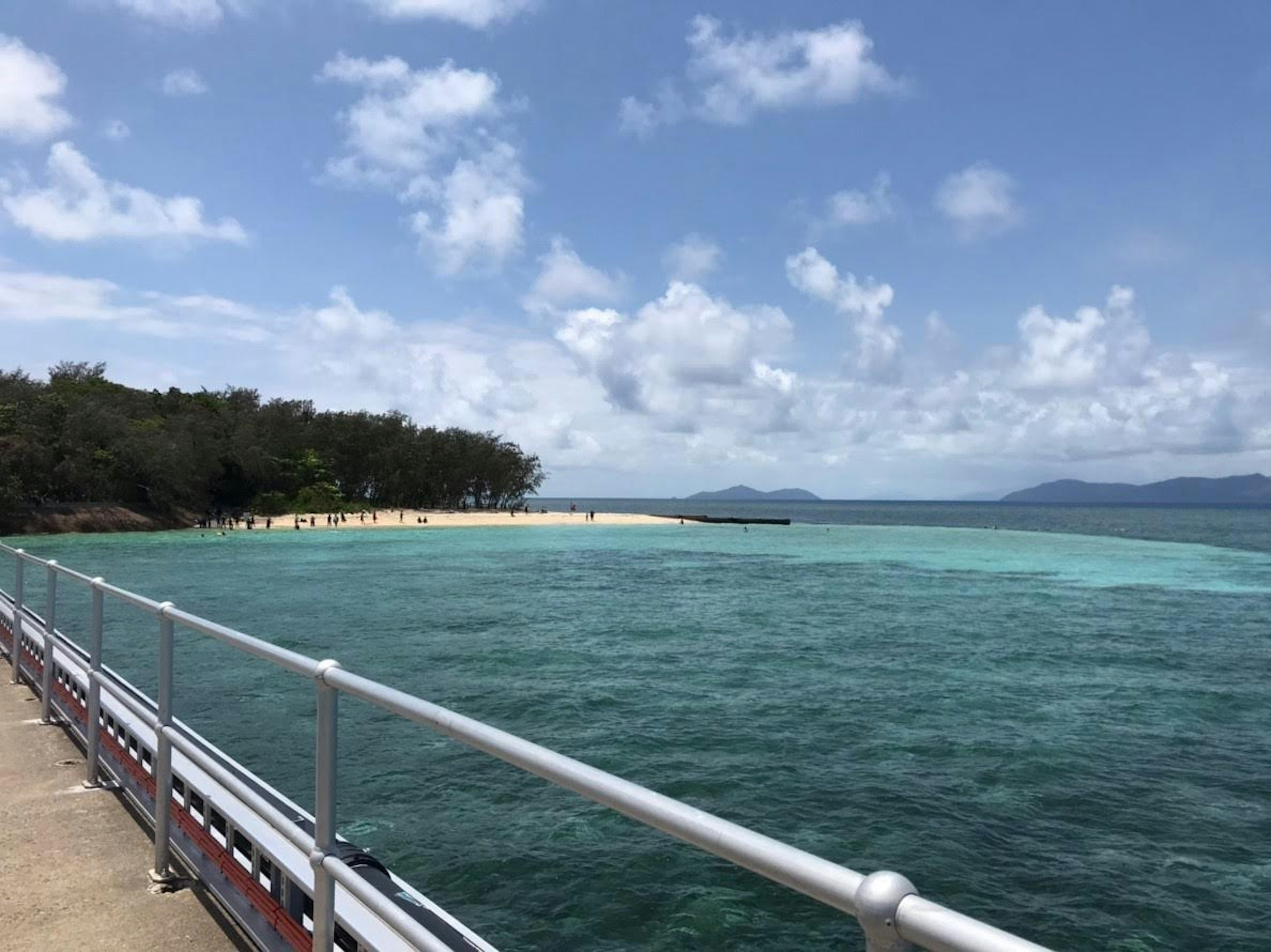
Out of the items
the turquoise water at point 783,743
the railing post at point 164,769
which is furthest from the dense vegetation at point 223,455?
the railing post at point 164,769

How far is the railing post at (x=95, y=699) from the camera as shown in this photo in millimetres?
5445

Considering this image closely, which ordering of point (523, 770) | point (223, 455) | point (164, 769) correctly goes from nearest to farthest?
1. point (523, 770)
2. point (164, 769)
3. point (223, 455)

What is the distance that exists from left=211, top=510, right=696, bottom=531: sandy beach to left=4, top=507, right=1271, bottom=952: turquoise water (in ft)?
142

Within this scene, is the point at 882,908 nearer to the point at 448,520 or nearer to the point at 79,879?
the point at 79,879

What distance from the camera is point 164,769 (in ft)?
14.2

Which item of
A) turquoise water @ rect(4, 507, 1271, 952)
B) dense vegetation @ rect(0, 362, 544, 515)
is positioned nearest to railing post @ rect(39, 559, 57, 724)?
turquoise water @ rect(4, 507, 1271, 952)

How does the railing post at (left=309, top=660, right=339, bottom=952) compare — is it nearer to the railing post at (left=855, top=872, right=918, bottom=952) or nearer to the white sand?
the railing post at (left=855, top=872, right=918, bottom=952)

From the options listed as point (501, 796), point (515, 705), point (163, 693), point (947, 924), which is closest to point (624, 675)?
A: point (515, 705)

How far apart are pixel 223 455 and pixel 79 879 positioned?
263 ft

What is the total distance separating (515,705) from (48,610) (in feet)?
28.3

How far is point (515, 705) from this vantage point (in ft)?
48.4

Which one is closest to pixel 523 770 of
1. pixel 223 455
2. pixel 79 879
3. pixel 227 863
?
pixel 227 863

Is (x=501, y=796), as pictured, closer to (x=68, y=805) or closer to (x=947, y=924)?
(x=68, y=805)

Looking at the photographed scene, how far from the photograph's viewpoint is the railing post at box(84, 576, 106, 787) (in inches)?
214
